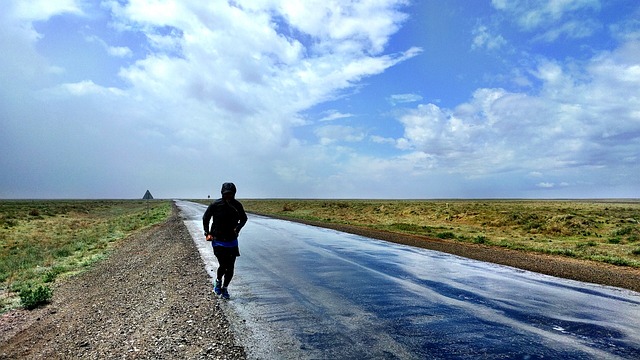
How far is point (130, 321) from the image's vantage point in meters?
7.27

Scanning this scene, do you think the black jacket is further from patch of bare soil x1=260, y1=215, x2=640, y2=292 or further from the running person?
patch of bare soil x1=260, y1=215, x2=640, y2=292

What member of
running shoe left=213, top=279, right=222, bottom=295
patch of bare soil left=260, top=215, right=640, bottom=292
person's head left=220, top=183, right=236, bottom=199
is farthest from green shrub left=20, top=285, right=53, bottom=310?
patch of bare soil left=260, top=215, right=640, bottom=292

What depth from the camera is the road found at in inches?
214

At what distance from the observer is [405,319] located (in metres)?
6.78

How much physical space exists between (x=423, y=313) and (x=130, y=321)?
217 inches

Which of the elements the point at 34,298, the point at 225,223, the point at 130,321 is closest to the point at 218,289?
the point at 225,223

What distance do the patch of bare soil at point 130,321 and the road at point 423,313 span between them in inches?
20.8

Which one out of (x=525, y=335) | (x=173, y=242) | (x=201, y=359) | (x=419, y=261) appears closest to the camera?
(x=201, y=359)

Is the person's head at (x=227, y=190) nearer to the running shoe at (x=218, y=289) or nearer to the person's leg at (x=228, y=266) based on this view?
the person's leg at (x=228, y=266)

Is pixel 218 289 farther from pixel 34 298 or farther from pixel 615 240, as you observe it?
pixel 615 240

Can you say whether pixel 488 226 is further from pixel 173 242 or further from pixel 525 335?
pixel 525 335

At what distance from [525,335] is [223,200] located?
5.97 metres

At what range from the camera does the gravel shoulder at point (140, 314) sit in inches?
229

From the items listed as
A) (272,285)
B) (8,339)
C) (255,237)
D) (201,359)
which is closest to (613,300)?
(272,285)
